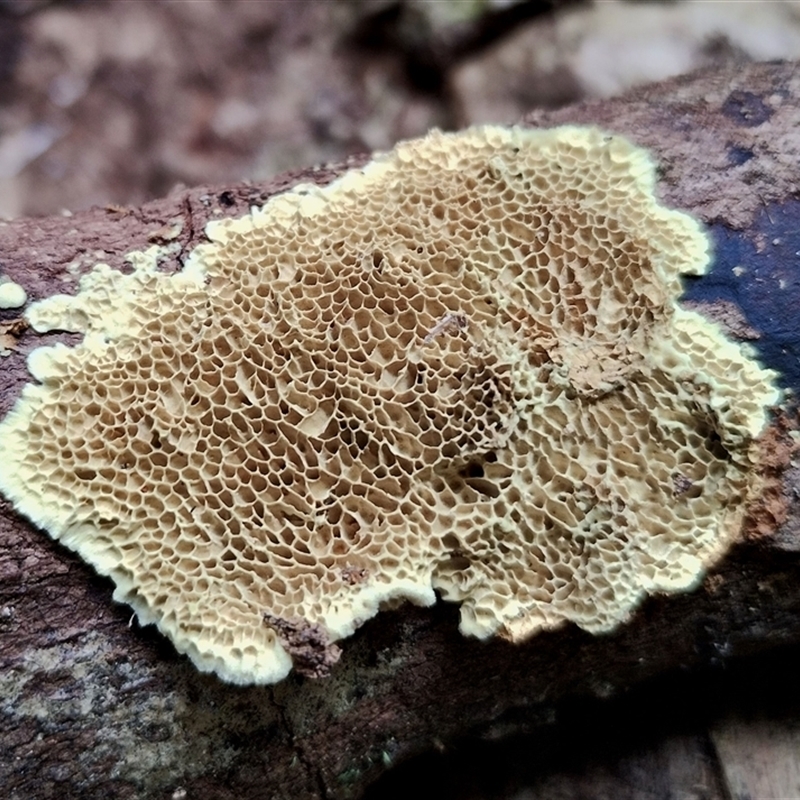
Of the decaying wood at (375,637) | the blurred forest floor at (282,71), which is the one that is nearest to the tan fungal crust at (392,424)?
the decaying wood at (375,637)

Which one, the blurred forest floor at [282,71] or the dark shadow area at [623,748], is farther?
the blurred forest floor at [282,71]

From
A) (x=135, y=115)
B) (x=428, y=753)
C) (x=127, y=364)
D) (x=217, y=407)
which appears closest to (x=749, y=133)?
(x=217, y=407)

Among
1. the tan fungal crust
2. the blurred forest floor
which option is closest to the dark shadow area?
the tan fungal crust

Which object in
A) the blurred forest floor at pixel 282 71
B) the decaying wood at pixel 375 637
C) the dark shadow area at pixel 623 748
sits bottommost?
the dark shadow area at pixel 623 748

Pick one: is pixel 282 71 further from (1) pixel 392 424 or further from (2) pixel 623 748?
(2) pixel 623 748

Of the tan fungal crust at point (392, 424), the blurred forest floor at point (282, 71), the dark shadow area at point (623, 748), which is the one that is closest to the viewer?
the tan fungal crust at point (392, 424)

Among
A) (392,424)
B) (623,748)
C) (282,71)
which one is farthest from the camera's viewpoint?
(282,71)

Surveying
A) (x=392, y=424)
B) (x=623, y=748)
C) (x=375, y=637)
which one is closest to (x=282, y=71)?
(x=392, y=424)

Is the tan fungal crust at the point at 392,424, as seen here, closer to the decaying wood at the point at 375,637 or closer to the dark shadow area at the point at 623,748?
the decaying wood at the point at 375,637
